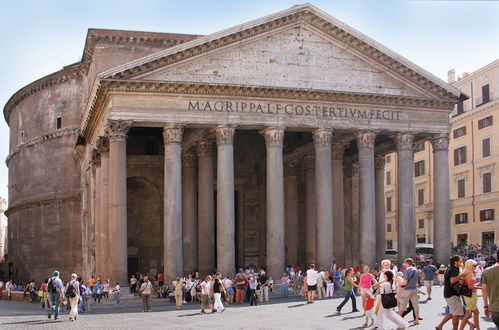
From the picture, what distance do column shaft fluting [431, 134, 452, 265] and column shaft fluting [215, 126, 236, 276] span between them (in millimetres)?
9198

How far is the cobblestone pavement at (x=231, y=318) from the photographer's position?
55.5ft

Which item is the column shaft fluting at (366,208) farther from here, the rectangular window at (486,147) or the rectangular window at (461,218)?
the rectangular window at (461,218)

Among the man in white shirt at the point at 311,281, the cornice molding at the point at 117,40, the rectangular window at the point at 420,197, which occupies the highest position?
the cornice molding at the point at 117,40

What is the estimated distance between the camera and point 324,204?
1153 inches

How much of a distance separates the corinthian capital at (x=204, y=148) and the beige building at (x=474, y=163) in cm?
1553

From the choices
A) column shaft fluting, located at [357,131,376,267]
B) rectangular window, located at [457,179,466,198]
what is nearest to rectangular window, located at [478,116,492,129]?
rectangular window, located at [457,179,466,198]

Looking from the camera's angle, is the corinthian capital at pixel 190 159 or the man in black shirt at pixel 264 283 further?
the corinthian capital at pixel 190 159

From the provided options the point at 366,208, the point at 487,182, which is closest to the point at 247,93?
the point at 366,208

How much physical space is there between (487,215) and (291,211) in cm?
1444

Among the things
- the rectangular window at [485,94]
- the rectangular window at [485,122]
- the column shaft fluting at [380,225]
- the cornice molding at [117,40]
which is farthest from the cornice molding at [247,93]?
the rectangular window at [485,94]

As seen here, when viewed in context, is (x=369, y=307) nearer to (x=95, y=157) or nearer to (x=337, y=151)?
(x=337, y=151)

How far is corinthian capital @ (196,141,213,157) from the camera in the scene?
3169 cm

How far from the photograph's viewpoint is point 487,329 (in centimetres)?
1469

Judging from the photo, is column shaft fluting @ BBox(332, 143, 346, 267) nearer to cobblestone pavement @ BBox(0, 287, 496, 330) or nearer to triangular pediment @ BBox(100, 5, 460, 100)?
triangular pediment @ BBox(100, 5, 460, 100)
